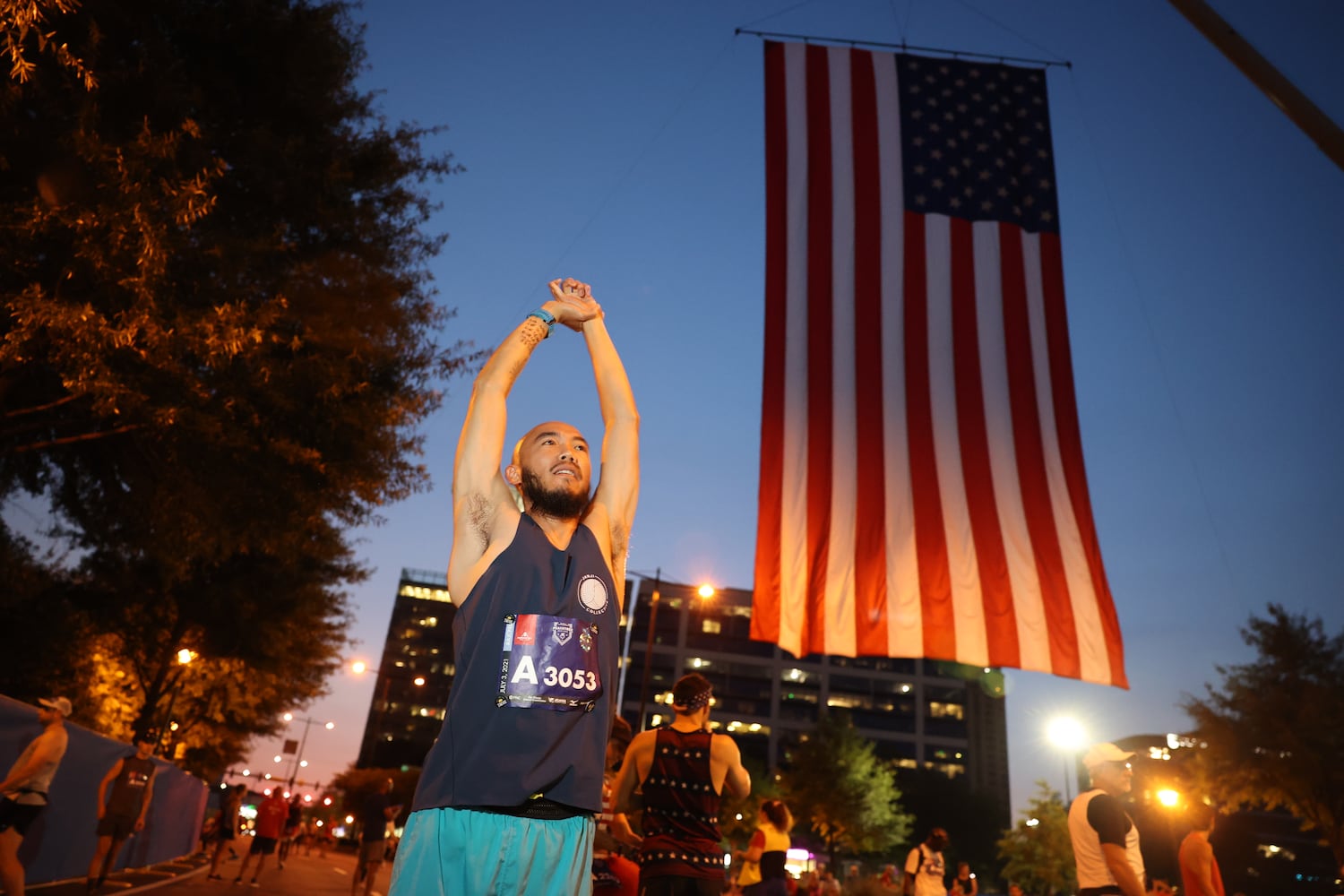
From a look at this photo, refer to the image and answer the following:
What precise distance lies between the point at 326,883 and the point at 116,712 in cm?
1171

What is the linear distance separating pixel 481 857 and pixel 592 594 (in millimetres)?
738

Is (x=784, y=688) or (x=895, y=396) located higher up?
(x=784, y=688)

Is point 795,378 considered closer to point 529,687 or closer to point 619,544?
point 619,544

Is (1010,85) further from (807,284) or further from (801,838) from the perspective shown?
(801,838)

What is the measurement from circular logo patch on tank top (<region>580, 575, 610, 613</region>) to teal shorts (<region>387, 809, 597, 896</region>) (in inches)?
22.6

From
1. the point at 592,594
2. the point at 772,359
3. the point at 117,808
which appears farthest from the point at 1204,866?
the point at 117,808

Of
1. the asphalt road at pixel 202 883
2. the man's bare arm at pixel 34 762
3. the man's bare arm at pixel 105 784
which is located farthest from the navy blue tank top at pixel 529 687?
the man's bare arm at pixel 105 784

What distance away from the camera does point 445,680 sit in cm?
11062

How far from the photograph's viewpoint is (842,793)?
44438mm

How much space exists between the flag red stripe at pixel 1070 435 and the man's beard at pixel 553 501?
5765mm

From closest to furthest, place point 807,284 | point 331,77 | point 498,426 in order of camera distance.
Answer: point 498,426
point 807,284
point 331,77

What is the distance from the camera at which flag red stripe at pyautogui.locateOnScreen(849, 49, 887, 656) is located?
7070 millimetres

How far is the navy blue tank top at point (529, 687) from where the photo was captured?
2.23 meters

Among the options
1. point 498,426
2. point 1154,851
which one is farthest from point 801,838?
point 498,426
